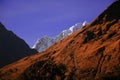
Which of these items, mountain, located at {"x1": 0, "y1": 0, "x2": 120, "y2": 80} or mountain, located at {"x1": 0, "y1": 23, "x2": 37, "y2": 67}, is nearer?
mountain, located at {"x1": 0, "y1": 0, "x2": 120, "y2": 80}

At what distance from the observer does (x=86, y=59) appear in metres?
45.0

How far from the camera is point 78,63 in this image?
45.5m

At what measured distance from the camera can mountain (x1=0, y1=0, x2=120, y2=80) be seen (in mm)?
40781

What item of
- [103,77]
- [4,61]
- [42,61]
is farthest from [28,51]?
[103,77]

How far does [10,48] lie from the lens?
126 meters

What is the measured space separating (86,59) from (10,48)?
288 ft

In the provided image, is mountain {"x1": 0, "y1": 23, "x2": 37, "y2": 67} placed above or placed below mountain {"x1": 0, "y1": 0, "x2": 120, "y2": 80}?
above

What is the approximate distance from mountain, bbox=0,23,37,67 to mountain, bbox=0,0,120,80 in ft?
203

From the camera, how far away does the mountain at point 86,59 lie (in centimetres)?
4078

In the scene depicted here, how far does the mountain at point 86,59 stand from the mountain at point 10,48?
61.7 metres

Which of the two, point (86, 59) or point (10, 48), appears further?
point (10, 48)

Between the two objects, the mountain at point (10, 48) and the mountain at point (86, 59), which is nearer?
the mountain at point (86, 59)

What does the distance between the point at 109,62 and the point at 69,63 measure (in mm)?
9740

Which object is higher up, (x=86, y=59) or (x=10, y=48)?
(x=10, y=48)
